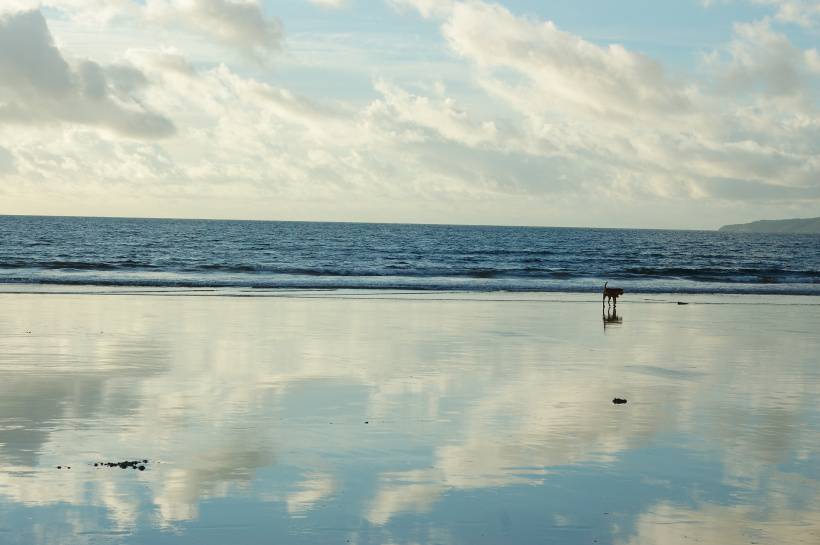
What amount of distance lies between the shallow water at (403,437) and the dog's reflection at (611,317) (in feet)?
14.3

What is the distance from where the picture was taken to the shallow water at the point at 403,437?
26.0 ft

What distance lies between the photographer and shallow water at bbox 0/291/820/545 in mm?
7926

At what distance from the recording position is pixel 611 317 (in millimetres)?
28297

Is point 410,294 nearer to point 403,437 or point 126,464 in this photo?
point 403,437

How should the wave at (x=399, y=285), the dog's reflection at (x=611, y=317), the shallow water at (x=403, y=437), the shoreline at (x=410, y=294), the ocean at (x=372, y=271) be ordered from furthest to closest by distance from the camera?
the ocean at (x=372, y=271) < the wave at (x=399, y=285) < the shoreline at (x=410, y=294) < the dog's reflection at (x=611, y=317) < the shallow water at (x=403, y=437)

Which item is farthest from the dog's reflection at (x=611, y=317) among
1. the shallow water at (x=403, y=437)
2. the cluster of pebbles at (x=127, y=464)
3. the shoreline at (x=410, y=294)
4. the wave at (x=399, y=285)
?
the cluster of pebbles at (x=127, y=464)

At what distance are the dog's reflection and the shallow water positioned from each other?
4.35 metres

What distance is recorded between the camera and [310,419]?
472 inches

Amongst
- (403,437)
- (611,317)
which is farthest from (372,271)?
(403,437)

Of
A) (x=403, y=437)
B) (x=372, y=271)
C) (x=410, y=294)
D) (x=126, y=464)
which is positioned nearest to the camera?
(x=126, y=464)

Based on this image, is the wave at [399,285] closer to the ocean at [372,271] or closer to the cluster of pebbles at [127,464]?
the ocean at [372,271]

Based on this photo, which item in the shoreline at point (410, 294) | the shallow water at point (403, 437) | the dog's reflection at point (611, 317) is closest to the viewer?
the shallow water at point (403, 437)

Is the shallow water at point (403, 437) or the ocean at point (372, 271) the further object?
the ocean at point (372, 271)

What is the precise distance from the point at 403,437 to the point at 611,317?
60.7 ft
